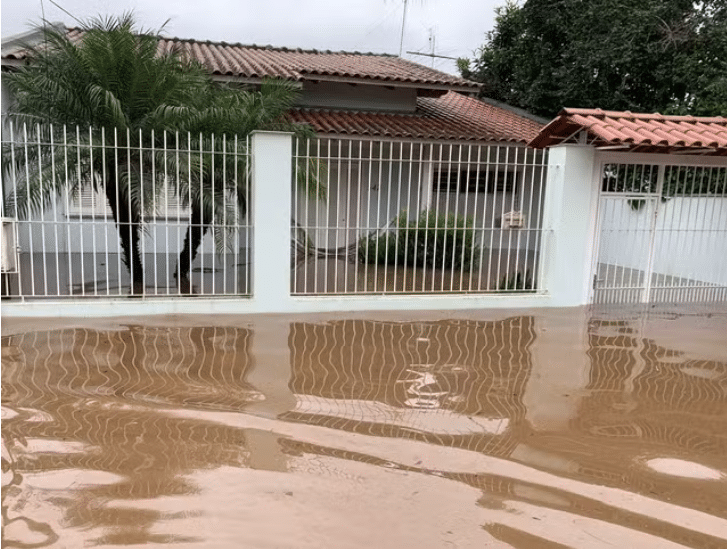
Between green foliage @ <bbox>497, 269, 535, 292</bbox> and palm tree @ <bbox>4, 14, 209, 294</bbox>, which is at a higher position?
palm tree @ <bbox>4, 14, 209, 294</bbox>

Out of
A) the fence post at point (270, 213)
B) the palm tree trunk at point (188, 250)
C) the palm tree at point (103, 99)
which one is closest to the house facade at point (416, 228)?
the fence post at point (270, 213)

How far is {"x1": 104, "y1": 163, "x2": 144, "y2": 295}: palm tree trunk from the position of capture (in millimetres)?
7091

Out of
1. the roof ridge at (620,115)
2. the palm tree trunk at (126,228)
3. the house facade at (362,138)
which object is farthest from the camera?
the house facade at (362,138)

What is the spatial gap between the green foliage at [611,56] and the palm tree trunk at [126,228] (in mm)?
11979

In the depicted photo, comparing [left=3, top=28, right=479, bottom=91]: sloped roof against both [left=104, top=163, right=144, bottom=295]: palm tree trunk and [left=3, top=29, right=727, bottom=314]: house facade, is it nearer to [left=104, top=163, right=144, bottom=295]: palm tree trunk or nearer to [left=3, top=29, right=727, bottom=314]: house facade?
[left=3, top=29, right=727, bottom=314]: house facade

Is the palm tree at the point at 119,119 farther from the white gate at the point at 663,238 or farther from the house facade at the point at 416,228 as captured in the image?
the white gate at the point at 663,238

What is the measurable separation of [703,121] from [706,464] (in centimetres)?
632

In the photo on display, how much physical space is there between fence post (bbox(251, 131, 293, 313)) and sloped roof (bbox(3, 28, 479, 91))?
476 cm

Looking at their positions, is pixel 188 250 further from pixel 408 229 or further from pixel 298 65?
pixel 298 65

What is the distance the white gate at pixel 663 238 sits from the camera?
8109 mm

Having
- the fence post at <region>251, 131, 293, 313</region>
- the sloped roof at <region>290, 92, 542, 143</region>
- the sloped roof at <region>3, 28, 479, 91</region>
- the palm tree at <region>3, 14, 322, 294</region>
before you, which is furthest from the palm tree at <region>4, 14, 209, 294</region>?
the sloped roof at <region>290, 92, 542, 143</region>

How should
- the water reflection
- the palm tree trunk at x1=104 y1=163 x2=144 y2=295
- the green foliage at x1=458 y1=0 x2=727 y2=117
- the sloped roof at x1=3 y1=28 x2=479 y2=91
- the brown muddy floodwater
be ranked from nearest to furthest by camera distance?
1. the brown muddy floodwater
2. the water reflection
3. the palm tree trunk at x1=104 y1=163 x2=144 y2=295
4. the sloped roof at x1=3 y1=28 x2=479 y2=91
5. the green foliage at x1=458 y1=0 x2=727 y2=117

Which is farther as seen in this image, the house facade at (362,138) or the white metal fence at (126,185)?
the house facade at (362,138)

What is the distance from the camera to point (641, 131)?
7.52m
